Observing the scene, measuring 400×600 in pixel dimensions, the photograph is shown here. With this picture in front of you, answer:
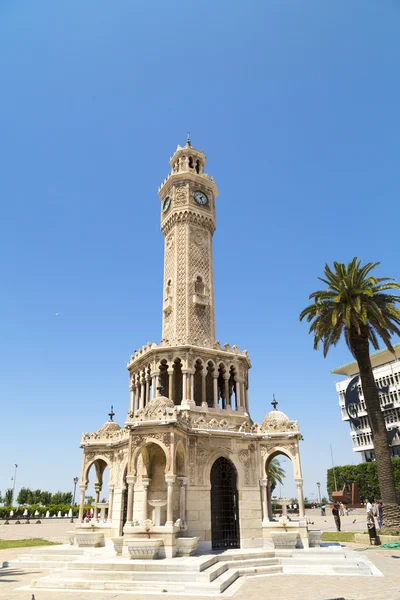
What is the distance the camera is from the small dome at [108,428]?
90.8 feet

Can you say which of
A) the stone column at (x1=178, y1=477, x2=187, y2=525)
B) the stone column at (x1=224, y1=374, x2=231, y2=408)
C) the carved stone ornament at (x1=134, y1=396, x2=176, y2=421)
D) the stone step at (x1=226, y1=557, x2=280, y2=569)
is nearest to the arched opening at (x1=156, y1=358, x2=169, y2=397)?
the stone column at (x1=224, y1=374, x2=231, y2=408)

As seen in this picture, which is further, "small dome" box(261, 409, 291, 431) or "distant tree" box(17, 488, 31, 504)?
"distant tree" box(17, 488, 31, 504)

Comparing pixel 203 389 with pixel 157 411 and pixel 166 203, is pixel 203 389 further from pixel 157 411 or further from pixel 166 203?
pixel 166 203

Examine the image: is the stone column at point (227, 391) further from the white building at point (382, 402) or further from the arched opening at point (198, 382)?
the white building at point (382, 402)

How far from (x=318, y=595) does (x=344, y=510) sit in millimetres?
46114

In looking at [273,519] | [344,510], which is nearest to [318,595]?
[273,519]

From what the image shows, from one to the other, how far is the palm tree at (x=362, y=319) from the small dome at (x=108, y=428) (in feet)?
47.6

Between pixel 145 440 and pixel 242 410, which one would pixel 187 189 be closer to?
pixel 242 410

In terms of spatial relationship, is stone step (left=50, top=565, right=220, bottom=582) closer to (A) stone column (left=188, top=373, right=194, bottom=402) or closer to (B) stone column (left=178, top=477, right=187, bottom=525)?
(B) stone column (left=178, top=477, right=187, bottom=525)

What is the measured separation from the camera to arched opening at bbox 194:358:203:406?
2747 cm

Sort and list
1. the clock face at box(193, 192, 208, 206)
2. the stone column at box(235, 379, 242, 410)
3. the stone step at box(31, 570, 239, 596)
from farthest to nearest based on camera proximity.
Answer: the clock face at box(193, 192, 208, 206) < the stone column at box(235, 379, 242, 410) < the stone step at box(31, 570, 239, 596)

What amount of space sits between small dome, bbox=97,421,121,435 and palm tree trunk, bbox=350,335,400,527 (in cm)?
1630

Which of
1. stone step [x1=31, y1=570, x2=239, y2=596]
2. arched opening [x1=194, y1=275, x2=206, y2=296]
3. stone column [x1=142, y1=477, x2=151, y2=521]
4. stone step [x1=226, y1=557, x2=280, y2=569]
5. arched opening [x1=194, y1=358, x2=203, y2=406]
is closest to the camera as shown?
stone step [x1=31, y1=570, x2=239, y2=596]

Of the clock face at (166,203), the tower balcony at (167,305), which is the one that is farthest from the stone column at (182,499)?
the clock face at (166,203)
